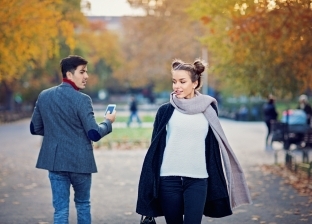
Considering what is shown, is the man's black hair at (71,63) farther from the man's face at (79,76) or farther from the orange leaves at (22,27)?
the orange leaves at (22,27)

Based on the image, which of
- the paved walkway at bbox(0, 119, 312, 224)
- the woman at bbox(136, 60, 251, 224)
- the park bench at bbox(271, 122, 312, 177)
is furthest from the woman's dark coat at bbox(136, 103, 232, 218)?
the park bench at bbox(271, 122, 312, 177)

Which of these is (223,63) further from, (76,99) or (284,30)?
(76,99)

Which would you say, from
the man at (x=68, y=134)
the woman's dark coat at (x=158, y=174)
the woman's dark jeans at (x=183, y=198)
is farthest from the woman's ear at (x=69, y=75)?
the woman's dark jeans at (x=183, y=198)

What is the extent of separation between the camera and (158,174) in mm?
5352

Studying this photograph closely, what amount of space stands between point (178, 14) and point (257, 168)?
27430 mm

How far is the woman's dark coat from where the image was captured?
5375mm

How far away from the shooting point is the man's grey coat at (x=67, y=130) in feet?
19.2

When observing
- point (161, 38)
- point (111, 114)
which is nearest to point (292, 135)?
point (111, 114)

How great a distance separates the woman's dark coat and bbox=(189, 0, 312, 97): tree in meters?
6.57

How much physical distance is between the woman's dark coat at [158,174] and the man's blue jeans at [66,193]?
2.47 ft

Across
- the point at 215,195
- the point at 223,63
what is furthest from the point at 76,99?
the point at 223,63

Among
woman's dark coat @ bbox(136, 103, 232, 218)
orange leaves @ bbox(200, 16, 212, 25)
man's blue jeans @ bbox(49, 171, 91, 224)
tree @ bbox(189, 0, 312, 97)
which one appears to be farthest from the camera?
orange leaves @ bbox(200, 16, 212, 25)

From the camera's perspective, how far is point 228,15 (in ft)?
46.6

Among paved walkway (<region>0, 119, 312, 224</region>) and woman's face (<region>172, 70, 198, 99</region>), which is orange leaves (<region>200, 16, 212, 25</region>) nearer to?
paved walkway (<region>0, 119, 312, 224</region>)
